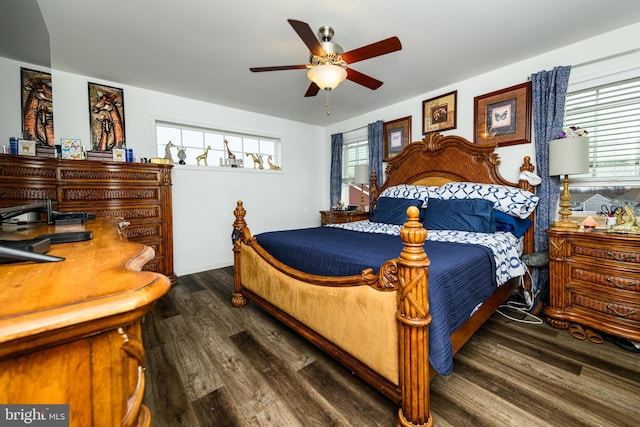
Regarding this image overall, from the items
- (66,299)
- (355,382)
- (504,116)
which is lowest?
(355,382)

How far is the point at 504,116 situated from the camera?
287cm

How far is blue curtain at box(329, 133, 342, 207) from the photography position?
4836 mm

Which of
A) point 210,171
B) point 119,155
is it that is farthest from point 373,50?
point 119,155

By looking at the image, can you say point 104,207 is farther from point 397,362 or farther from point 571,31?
point 571,31

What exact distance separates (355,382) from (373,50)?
222 centimetres

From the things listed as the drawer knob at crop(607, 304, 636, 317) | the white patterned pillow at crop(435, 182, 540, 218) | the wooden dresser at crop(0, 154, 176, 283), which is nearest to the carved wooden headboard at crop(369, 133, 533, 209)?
the white patterned pillow at crop(435, 182, 540, 218)

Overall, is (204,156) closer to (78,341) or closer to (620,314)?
(78,341)

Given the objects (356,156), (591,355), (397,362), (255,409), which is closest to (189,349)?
(255,409)

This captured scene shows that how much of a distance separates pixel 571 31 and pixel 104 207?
4.81 meters

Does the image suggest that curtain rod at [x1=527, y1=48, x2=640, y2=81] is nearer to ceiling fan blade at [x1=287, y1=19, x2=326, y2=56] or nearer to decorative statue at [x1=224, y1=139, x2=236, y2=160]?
ceiling fan blade at [x1=287, y1=19, x2=326, y2=56]

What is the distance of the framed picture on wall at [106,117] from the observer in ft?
9.95

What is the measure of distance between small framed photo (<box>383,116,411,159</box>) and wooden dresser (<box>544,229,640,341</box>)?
7.08 feet

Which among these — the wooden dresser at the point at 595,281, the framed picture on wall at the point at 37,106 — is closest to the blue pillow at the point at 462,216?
the wooden dresser at the point at 595,281

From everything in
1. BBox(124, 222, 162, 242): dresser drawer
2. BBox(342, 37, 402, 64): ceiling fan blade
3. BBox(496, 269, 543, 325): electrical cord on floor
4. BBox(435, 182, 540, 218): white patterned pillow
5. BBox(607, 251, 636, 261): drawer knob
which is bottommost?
BBox(496, 269, 543, 325): electrical cord on floor
